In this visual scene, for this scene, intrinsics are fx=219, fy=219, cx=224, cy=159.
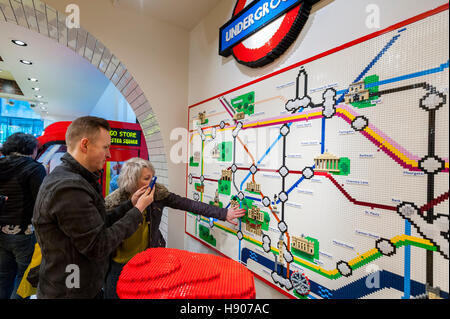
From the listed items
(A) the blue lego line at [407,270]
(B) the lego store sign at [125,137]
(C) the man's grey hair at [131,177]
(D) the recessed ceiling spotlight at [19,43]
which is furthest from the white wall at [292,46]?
(D) the recessed ceiling spotlight at [19,43]

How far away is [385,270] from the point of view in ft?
2.87

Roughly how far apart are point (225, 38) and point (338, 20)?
0.97 m

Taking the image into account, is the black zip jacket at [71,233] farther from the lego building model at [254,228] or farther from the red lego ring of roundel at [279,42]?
the red lego ring of roundel at [279,42]

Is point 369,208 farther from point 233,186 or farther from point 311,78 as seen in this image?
point 233,186

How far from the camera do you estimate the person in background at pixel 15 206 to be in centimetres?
189

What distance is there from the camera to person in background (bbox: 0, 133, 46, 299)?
1.89 m

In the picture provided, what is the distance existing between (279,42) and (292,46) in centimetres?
8

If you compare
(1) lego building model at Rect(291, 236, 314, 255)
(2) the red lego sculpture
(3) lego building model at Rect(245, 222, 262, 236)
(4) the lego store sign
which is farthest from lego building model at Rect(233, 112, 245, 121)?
(4) the lego store sign

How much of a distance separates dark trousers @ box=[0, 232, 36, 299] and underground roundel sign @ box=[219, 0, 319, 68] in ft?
7.93

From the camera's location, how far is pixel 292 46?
1.31 m

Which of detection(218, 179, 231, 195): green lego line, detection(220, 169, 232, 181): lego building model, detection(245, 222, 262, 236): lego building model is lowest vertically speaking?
detection(245, 222, 262, 236): lego building model

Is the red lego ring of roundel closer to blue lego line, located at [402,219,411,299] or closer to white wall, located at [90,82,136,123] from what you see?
blue lego line, located at [402,219,411,299]
